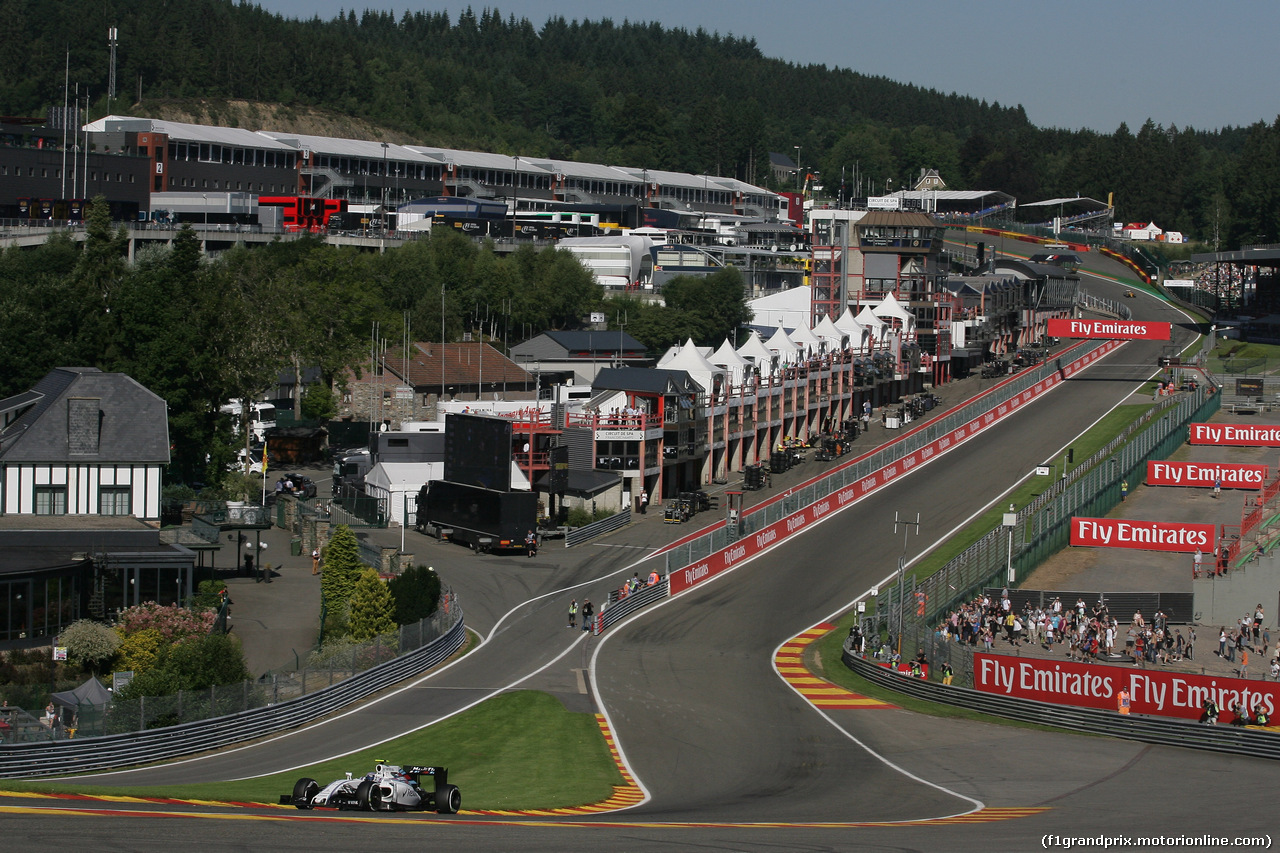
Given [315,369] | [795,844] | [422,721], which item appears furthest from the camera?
[315,369]

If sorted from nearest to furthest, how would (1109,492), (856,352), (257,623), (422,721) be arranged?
1. (422,721)
2. (257,623)
3. (1109,492)
4. (856,352)

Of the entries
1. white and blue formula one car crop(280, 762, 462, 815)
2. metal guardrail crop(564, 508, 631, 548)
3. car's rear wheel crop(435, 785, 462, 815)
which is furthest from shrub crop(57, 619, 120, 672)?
metal guardrail crop(564, 508, 631, 548)

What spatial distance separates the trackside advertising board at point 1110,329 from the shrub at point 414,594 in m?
84.4

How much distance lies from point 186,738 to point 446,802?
11.5 m

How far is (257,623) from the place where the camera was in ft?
Result: 182

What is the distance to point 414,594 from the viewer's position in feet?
173

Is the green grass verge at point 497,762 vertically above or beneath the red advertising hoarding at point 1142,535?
beneath

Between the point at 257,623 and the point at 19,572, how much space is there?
9.37 m

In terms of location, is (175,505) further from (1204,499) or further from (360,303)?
(1204,499)

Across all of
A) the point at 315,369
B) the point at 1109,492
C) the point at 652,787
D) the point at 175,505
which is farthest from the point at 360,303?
the point at 652,787

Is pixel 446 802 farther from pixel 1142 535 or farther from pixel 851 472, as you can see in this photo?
pixel 851 472

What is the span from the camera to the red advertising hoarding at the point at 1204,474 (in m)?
84.1

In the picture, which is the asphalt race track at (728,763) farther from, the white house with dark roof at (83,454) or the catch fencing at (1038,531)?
the white house with dark roof at (83,454)

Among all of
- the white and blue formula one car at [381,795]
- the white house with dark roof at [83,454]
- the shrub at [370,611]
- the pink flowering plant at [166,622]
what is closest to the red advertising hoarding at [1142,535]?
the shrub at [370,611]
